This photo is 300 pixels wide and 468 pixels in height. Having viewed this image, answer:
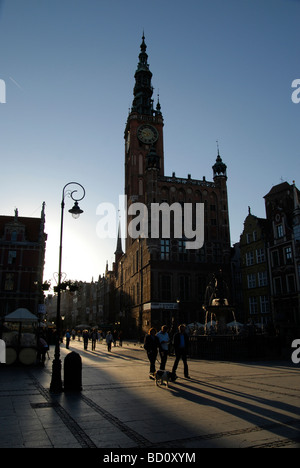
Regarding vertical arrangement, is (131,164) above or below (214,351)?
above

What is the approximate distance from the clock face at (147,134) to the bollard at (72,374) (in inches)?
2205

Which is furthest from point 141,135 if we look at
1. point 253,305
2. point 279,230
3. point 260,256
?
point 253,305

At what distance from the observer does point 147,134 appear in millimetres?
63844

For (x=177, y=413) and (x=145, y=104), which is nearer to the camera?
(x=177, y=413)

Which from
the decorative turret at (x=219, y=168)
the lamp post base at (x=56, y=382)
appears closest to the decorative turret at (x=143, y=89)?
the decorative turret at (x=219, y=168)

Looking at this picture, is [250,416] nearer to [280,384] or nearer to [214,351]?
[280,384]

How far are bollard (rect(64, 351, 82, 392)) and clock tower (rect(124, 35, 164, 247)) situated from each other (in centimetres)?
4763

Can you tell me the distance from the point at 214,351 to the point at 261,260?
23.0m

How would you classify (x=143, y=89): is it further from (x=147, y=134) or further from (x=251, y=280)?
(x=251, y=280)

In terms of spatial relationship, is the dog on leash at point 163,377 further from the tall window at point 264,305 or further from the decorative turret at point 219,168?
the decorative turret at point 219,168

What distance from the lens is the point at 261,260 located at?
41.6 metres

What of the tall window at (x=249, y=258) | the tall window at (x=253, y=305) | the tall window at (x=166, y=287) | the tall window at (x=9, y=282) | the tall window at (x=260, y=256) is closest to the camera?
the tall window at (x=260, y=256)

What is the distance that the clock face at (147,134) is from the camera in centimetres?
6309
